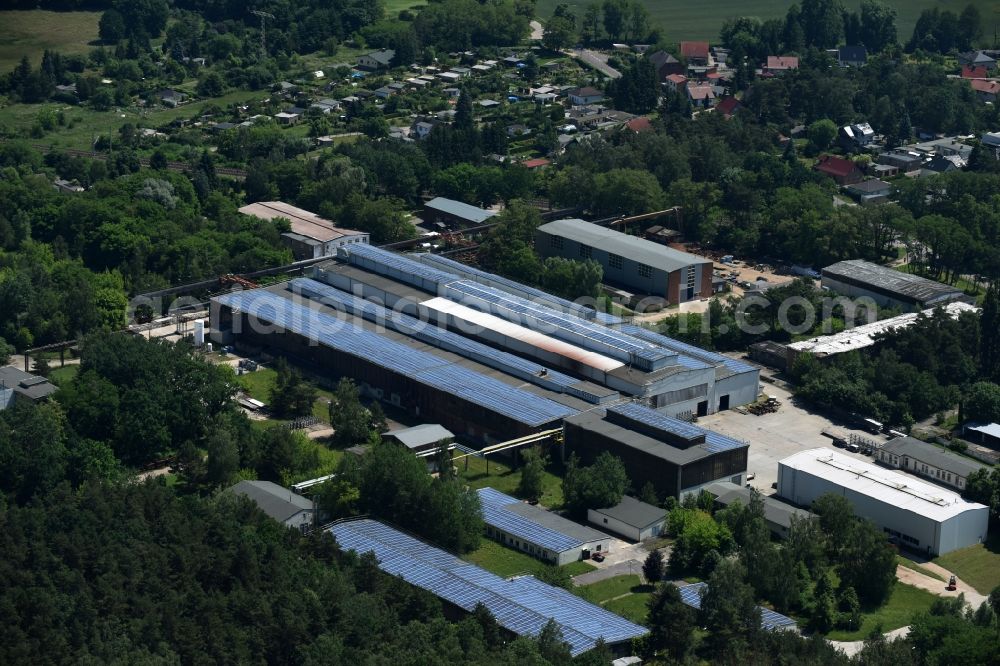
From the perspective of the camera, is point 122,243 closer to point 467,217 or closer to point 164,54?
point 467,217

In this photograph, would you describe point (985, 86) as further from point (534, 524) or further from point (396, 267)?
point (534, 524)

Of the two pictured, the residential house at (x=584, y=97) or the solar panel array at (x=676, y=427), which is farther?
the residential house at (x=584, y=97)

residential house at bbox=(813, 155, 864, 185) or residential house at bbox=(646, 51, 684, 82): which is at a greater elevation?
residential house at bbox=(646, 51, 684, 82)

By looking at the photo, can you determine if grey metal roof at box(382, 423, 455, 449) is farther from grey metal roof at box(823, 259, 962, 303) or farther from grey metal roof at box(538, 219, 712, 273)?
grey metal roof at box(823, 259, 962, 303)

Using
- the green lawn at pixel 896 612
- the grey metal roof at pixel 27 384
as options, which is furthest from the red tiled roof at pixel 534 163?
the green lawn at pixel 896 612

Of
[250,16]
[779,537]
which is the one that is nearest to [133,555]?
[779,537]

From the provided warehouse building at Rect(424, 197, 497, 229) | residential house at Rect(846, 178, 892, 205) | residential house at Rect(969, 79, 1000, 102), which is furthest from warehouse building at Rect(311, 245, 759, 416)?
residential house at Rect(969, 79, 1000, 102)

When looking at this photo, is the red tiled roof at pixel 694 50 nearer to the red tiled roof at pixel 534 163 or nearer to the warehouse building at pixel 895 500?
the red tiled roof at pixel 534 163

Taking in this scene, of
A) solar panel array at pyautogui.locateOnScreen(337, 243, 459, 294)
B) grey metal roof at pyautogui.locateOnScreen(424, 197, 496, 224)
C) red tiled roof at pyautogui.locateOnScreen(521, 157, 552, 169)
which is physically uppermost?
solar panel array at pyautogui.locateOnScreen(337, 243, 459, 294)
